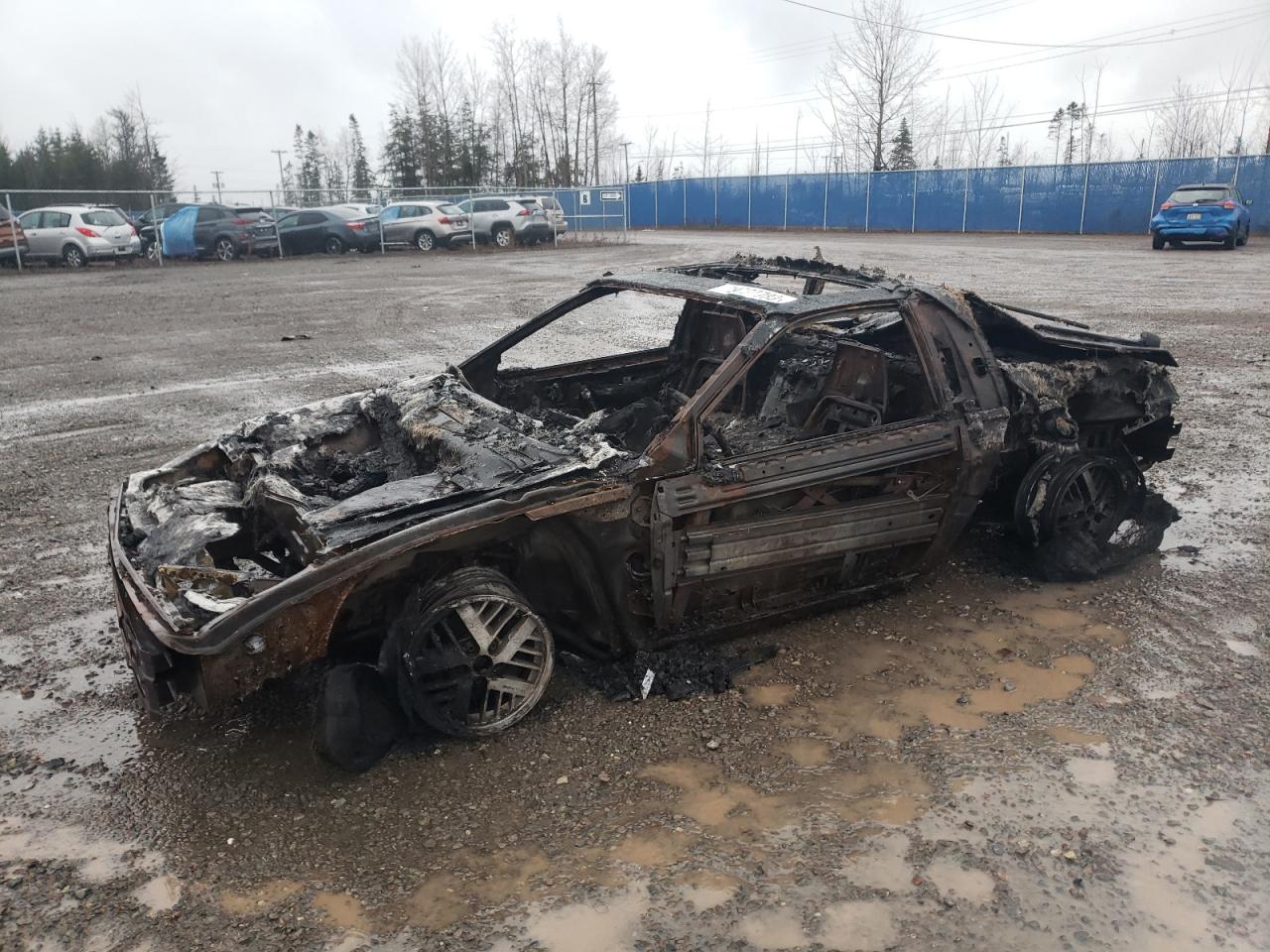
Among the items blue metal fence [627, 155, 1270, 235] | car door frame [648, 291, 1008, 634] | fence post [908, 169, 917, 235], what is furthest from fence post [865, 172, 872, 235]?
car door frame [648, 291, 1008, 634]

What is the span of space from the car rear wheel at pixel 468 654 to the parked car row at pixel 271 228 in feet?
76.6

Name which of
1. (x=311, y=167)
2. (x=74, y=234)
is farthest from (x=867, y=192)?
(x=311, y=167)

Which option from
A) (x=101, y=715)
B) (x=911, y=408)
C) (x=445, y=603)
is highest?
(x=911, y=408)

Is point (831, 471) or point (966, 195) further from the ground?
point (966, 195)

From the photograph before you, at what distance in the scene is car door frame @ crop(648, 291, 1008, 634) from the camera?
367 centimetres

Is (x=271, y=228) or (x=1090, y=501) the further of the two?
(x=271, y=228)

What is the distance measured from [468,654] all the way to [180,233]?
81.5 ft

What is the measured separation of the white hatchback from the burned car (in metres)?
21.4

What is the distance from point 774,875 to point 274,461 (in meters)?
2.85

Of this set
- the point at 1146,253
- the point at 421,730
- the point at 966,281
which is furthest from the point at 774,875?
the point at 1146,253

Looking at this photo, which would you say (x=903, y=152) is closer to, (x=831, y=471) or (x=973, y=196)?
(x=973, y=196)

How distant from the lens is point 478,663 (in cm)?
337

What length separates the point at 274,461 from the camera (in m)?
4.29

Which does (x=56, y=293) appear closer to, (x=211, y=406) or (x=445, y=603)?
(x=211, y=406)
